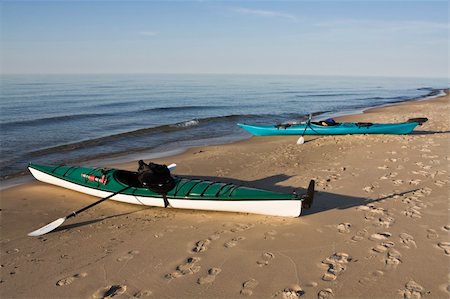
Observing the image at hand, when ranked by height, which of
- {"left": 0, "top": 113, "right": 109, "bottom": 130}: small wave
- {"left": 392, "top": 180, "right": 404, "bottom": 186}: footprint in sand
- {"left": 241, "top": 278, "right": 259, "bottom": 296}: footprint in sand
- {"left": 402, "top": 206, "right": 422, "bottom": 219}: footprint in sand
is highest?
{"left": 0, "top": 113, "right": 109, "bottom": 130}: small wave

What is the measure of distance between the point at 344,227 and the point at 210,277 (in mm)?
2434

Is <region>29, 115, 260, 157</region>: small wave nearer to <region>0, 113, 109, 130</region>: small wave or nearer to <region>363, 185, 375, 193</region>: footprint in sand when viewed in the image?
<region>0, 113, 109, 130</region>: small wave

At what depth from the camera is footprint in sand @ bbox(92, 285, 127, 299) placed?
4.13 m

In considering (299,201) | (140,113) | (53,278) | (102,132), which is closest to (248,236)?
(299,201)

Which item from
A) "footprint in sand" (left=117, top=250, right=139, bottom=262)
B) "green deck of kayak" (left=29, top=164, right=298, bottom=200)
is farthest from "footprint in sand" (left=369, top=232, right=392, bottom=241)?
"footprint in sand" (left=117, top=250, right=139, bottom=262)

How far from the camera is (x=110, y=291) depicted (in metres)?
4.20

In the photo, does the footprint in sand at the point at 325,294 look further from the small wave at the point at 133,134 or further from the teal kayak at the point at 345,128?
the small wave at the point at 133,134

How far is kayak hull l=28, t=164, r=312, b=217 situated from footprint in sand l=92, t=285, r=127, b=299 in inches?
96.9

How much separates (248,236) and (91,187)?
13.0ft

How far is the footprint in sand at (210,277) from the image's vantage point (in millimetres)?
4305

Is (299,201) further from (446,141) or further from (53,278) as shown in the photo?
(446,141)

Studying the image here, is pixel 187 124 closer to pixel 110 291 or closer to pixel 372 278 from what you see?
pixel 110 291

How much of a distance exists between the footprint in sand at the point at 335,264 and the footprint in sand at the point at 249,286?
2.76 ft

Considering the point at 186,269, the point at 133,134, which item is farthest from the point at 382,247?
the point at 133,134
